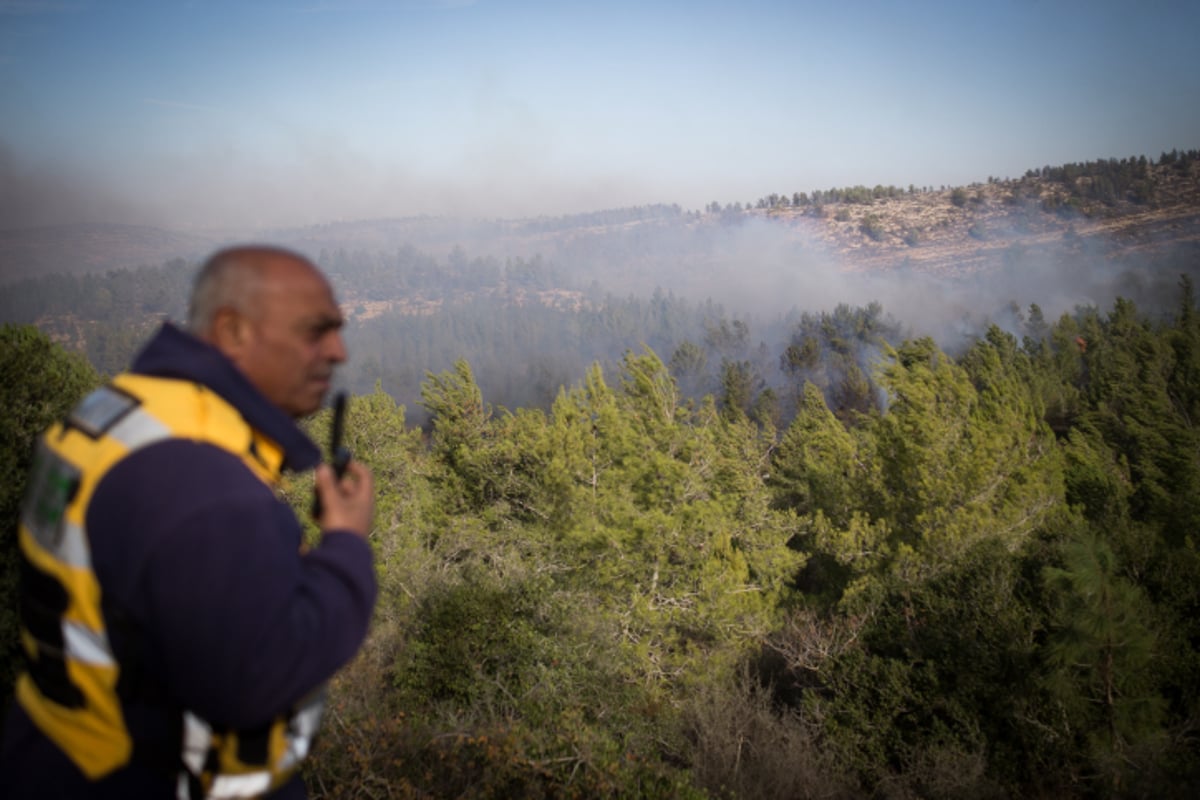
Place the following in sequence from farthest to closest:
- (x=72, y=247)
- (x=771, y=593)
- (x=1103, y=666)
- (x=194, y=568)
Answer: (x=72, y=247)
(x=771, y=593)
(x=1103, y=666)
(x=194, y=568)

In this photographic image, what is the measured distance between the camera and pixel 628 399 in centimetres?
1953

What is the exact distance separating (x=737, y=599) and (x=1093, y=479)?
44.9ft

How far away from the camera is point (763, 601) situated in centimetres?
1706

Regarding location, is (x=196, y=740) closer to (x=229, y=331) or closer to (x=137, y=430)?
(x=137, y=430)

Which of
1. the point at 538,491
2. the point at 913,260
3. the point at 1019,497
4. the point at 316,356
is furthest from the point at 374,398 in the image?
the point at 913,260

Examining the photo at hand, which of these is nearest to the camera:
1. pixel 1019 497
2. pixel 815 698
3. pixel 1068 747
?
pixel 1068 747

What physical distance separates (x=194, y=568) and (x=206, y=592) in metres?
0.04

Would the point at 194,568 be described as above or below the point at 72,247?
below

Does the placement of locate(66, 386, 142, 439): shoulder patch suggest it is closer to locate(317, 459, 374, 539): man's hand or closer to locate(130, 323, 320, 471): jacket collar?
locate(130, 323, 320, 471): jacket collar

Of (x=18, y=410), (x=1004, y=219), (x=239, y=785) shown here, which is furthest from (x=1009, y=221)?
(x=239, y=785)

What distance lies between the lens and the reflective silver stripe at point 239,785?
1288 millimetres

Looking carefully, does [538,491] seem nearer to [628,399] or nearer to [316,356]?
[628,399]

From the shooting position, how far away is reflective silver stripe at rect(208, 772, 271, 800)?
129 cm

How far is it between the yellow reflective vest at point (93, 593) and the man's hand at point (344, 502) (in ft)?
0.35
